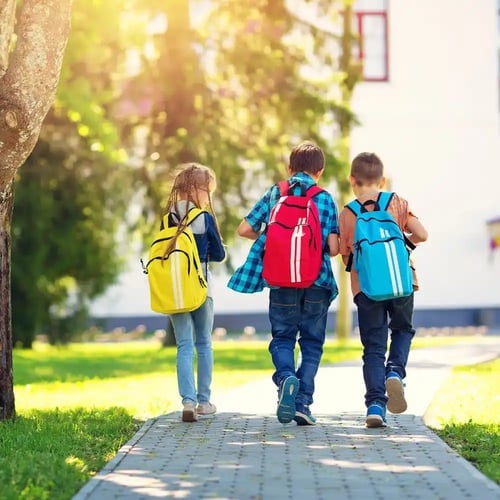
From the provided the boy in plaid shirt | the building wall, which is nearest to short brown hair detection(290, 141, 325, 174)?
the boy in plaid shirt

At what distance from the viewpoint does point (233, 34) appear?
75.5 feet

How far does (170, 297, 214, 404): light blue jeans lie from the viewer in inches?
365

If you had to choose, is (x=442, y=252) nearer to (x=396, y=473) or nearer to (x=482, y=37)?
(x=482, y=37)

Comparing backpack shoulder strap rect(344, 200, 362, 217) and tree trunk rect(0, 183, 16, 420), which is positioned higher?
backpack shoulder strap rect(344, 200, 362, 217)

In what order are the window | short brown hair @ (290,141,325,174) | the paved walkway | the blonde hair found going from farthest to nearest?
1. the window
2. the blonde hair
3. short brown hair @ (290,141,325,174)
4. the paved walkway

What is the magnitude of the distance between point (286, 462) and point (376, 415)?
1.60 m

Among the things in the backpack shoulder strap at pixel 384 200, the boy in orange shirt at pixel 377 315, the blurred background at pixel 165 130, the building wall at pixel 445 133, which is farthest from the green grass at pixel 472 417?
the building wall at pixel 445 133

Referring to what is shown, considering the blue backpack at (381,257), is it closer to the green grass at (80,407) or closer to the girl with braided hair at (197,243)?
the girl with braided hair at (197,243)

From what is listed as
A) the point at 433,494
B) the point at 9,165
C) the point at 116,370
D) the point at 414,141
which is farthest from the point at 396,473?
the point at 414,141

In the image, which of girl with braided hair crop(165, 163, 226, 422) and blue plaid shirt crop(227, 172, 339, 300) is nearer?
blue plaid shirt crop(227, 172, 339, 300)

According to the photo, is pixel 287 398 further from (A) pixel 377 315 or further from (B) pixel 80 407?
(B) pixel 80 407

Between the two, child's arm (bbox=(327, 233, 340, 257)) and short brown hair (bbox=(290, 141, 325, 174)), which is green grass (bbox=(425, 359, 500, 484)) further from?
short brown hair (bbox=(290, 141, 325, 174))

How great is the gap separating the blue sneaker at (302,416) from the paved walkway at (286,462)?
60 mm

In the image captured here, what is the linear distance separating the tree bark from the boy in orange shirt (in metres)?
2.15
